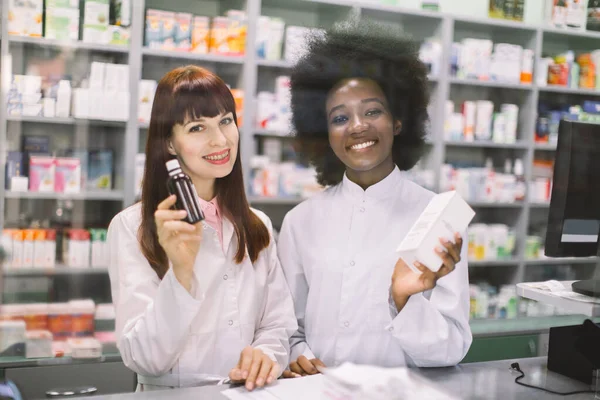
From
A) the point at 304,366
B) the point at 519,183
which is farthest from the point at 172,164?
the point at 519,183

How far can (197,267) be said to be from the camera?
1.73 meters

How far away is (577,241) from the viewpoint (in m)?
1.83

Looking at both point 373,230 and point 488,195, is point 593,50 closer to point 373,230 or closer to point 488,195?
point 488,195

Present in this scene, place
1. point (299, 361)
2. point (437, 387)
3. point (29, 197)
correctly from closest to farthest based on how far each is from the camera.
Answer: point (437, 387), point (299, 361), point (29, 197)

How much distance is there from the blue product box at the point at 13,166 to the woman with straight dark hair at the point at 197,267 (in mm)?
1282

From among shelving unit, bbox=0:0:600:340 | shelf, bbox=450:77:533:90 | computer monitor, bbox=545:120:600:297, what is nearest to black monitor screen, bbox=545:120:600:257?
computer monitor, bbox=545:120:600:297

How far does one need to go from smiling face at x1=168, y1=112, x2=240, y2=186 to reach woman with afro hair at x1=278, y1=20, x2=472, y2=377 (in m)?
0.33

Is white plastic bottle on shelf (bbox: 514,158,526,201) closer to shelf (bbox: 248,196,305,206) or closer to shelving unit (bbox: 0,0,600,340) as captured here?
shelving unit (bbox: 0,0,600,340)

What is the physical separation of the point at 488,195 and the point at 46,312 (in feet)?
8.78

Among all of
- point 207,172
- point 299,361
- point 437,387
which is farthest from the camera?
point 299,361

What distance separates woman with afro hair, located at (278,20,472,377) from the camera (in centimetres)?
184

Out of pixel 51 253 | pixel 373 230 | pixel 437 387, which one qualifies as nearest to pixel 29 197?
pixel 51 253

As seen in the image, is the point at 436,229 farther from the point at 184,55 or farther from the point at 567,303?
the point at 184,55

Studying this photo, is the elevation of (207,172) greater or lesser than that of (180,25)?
lesser
